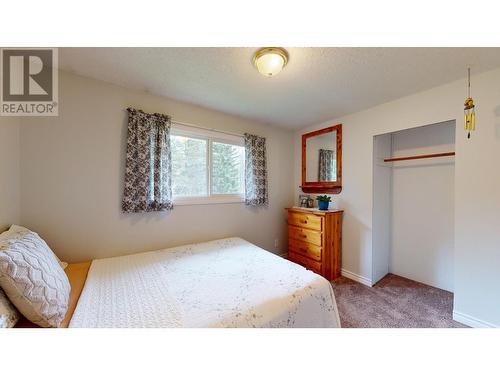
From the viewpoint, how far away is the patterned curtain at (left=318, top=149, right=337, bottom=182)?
278cm

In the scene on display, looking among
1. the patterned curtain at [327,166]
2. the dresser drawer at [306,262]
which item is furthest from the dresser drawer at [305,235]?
the patterned curtain at [327,166]

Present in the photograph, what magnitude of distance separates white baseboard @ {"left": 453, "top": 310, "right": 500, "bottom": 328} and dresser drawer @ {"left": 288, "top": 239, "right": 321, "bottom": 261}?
127 cm

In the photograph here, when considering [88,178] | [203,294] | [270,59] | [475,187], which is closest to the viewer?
[203,294]

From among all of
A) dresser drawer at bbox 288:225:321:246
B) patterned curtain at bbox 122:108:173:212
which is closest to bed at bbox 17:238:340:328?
patterned curtain at bbox 122:108:173:212

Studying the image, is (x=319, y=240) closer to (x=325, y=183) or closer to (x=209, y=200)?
(x=325, y=183)

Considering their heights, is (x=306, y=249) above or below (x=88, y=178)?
below

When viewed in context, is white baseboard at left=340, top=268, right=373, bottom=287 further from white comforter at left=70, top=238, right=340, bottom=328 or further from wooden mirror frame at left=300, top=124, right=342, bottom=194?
white comforter at left=70, top=238, right=340, bottom=328

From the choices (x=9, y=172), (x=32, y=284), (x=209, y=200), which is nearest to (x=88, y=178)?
(x=9, y=172)

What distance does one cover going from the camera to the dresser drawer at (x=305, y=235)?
254 cm

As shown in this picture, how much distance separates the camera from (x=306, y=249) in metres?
2.68

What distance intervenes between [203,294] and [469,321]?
2.32 m
